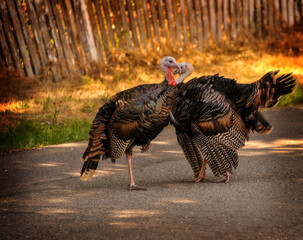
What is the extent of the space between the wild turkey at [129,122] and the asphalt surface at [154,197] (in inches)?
16.5

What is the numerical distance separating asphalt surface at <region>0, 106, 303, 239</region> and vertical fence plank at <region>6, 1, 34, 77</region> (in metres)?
3.13

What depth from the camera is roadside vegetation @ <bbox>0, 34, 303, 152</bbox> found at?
7.07 meters

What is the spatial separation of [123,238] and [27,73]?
6307 mm

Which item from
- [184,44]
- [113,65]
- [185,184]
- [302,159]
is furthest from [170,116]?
[184,44]

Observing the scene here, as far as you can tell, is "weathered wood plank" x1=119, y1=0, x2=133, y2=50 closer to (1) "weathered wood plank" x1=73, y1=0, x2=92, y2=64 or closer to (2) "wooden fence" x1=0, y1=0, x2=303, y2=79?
(2) "wooden fence" x1=0, y1=0, x2=303, y2=79

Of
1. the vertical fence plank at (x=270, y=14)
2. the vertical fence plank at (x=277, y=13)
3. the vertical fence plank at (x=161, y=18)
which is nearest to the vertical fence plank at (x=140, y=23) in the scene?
the vertical fence plank at (x=161, y=18)

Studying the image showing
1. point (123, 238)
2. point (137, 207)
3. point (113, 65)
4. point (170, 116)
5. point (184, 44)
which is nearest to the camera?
point (123, 238)

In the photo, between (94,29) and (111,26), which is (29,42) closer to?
(94,29)

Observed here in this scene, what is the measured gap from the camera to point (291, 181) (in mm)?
4945

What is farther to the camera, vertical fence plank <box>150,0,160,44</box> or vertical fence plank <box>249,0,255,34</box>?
vertical fence plank <box>249,0,255,34</box>

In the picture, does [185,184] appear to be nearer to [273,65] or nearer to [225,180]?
[225,180]

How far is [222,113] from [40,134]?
10.9 ft

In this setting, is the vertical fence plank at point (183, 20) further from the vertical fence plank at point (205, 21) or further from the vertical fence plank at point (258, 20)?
the vertical fence plank at point (258, 20)

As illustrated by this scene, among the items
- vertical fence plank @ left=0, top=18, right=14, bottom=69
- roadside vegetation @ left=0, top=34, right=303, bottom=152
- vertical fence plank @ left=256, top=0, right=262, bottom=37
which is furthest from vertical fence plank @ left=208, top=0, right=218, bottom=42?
vertical fence plank @ left=0, top=18, right=14, bottom=69
